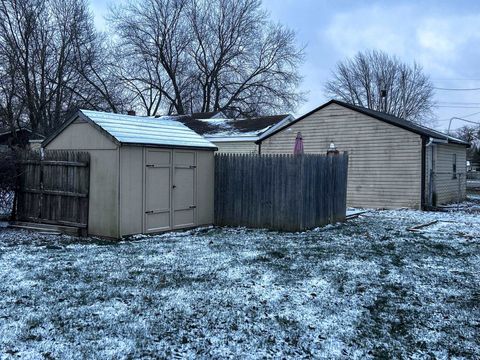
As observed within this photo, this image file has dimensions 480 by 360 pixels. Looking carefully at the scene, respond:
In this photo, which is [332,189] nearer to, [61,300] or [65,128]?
[65,128]

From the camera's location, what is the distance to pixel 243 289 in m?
5.36

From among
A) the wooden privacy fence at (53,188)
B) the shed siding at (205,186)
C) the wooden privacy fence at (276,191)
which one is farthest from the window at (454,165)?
the wooden privacy fence at (53,188)

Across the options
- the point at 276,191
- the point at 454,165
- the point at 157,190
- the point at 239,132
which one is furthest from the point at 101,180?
the point at 454,165

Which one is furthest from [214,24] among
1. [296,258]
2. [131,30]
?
[296,258]

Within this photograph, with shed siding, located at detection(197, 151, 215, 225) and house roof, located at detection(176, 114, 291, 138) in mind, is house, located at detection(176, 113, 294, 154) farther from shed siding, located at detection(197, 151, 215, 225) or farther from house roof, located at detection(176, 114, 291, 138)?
shed siding, located at detection(197, 151, 215, 225)

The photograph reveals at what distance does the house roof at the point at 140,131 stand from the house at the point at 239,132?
9.16m

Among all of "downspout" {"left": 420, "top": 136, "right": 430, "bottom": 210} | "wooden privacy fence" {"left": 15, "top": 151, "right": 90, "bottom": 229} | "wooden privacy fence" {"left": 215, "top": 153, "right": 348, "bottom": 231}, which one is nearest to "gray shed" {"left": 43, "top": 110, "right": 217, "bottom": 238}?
"wooden privacy fence" {"left": 15, "top": 151, "right": 90, "bottom": 229}

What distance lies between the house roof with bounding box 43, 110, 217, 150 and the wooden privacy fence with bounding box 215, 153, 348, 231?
97cm

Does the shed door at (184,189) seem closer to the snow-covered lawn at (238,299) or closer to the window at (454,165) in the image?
the snow-covered lawn at (238,299)

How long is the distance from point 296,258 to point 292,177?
3419 millimetres

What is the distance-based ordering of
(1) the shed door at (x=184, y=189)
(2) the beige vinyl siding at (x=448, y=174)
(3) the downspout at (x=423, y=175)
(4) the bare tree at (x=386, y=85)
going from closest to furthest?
(1) the shed door at (x=184, y=189) < (3) the downspout at (x=423, y=175) < (2) the beige vinyl siding at (x=448, y=174) < (4) the bare tree at (x=386, y=85)

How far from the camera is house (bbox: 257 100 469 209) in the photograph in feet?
50.9

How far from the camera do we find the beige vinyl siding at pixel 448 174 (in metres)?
16.9

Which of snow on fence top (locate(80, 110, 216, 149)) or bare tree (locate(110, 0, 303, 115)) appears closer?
snow on fence top (locate(80, 110, 216, 149))
